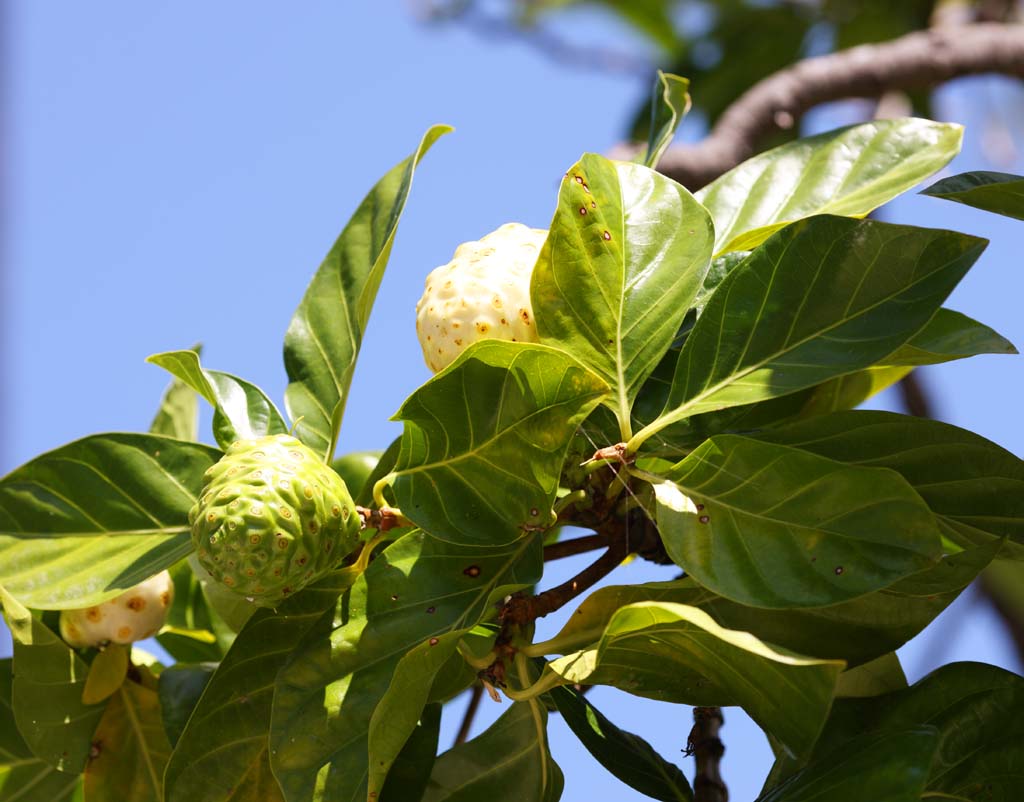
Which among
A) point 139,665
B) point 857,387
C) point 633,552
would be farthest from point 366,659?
point 857,387

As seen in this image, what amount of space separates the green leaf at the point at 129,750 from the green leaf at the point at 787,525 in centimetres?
48

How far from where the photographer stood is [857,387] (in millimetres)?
932

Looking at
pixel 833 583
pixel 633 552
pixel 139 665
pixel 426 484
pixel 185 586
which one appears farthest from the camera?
pixel 185 586

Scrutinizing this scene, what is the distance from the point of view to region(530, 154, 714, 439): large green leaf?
0.74 meters

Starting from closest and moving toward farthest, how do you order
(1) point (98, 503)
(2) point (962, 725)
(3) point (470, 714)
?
(2) point (962, 725), (1) point (98, 503), (3) point (470, 714)

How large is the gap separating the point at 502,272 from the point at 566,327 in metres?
0.07

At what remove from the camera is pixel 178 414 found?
116 cm

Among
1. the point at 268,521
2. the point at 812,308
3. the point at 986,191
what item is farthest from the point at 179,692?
the point at 986,191

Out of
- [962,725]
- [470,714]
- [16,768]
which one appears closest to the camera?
[962,725]

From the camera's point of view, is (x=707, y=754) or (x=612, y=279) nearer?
(x=612, y=279)

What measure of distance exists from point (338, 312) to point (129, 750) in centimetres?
37

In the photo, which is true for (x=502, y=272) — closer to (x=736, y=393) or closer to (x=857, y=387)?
(x=736, y=393)

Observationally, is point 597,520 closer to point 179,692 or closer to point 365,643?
point 365,643

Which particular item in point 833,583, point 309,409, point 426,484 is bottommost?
point 833,583
